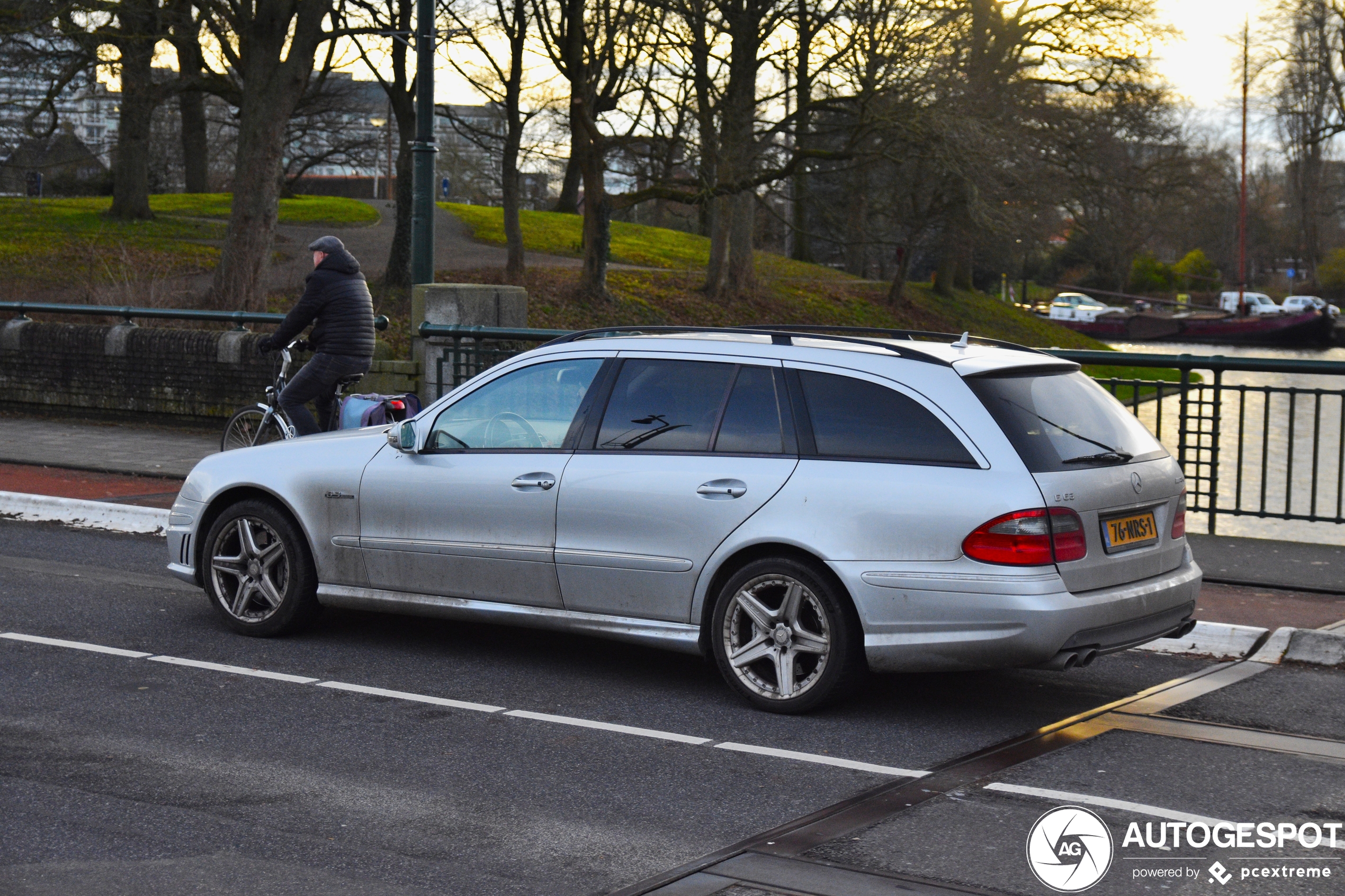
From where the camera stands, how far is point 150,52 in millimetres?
25203

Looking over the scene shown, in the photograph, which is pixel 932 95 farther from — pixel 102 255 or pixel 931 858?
pixel 931 858

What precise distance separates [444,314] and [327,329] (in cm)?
276

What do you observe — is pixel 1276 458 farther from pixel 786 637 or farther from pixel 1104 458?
pixel 786 637

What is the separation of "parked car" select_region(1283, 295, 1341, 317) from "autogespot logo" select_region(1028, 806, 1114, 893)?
2313 inches

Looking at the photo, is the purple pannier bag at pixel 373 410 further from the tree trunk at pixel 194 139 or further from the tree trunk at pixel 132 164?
the tree trunk at pixel 194 139

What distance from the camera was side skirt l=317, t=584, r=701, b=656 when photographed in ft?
20.7

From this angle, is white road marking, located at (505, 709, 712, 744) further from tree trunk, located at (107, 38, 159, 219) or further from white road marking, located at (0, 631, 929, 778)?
tree trunk, located at (107, 38, 159, 219)

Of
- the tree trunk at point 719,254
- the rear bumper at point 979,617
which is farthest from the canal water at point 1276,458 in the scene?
the tree trunk at point 719,254

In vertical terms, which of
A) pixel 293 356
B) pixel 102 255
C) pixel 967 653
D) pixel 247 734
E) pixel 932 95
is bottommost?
pixel 247 734

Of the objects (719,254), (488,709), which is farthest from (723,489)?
(719,254)

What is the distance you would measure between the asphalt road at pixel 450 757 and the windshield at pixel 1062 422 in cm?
109

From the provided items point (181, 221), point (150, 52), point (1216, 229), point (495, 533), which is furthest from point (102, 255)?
point (1216, 229)

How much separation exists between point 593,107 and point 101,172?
1537 inches

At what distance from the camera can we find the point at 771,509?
598 centimetres
